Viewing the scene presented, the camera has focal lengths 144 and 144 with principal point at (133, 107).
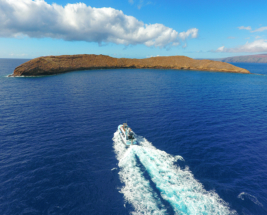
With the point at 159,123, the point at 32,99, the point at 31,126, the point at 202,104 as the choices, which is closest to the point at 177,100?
the point at 202,104

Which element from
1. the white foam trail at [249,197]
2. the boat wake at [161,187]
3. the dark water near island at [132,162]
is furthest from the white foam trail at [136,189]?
the white foam trail at [249,197]

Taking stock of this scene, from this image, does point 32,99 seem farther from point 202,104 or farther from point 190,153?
point 202,104

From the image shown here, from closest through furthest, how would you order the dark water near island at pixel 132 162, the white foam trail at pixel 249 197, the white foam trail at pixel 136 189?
1. the white foam trail at pixel 136 189
2. the dark water near island at pixel 132 162
3. the white foam trail at pixel 249 197

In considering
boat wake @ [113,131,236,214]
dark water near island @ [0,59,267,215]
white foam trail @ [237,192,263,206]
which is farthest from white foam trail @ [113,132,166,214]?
white foam trail @ [237,192,263,206]

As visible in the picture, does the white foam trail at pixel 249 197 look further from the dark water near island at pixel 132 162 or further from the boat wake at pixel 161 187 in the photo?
the boat wake at pixel 161 187

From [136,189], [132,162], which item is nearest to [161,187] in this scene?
[136,189]

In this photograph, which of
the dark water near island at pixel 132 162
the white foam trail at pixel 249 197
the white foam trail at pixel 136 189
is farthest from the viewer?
the white foam trail at pixel 249 197

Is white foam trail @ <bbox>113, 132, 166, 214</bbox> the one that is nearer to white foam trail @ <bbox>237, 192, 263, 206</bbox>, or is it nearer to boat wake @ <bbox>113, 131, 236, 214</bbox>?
boat wake @ <bbox>113, 131, 236, 214</bbox>

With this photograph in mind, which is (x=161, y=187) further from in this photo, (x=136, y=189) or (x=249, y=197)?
(x=249, y=197)
